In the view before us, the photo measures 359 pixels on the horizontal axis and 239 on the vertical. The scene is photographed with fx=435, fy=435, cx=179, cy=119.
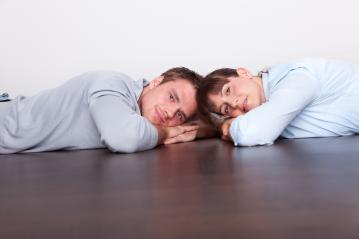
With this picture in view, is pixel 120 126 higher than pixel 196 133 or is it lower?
higher

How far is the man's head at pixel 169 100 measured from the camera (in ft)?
4.25

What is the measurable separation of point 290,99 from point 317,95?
145mm

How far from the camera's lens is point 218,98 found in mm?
1297

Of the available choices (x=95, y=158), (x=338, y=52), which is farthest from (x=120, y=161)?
(x=338, y=52)

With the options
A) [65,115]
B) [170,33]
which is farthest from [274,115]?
[170,33]

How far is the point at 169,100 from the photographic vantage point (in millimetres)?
1307

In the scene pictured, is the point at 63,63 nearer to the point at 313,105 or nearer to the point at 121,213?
the point at 313,105

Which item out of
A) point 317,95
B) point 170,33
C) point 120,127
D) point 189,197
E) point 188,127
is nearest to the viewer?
point 189,197

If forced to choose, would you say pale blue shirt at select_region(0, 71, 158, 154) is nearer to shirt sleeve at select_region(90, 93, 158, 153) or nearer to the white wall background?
shirt sleeve at select_region(90, 93, 158, 153)

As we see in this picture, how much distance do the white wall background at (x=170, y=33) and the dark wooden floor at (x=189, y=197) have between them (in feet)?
2.83

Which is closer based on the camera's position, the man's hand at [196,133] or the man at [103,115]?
the man at [103,115]

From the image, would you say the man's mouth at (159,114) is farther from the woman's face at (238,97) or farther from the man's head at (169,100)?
the woman's face at (238,97)

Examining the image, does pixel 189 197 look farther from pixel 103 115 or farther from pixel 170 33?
pixel 170 33

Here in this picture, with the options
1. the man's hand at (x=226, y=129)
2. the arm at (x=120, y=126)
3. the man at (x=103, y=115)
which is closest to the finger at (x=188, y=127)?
the man at (x=103, y=115)
